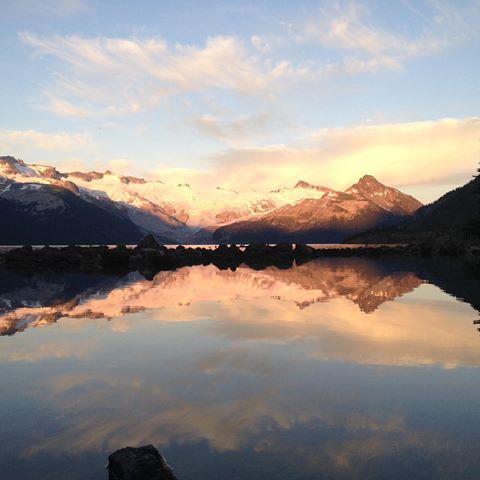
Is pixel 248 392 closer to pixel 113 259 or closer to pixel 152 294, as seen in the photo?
pixel 152 294

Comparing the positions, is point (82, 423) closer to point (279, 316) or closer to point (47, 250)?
point (279, 316)

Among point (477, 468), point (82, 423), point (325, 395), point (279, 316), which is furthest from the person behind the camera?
point (279, 316)

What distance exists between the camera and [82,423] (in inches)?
507

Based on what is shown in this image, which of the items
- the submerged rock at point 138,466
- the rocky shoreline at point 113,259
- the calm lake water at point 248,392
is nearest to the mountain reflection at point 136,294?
the calm lake water at point 248,392

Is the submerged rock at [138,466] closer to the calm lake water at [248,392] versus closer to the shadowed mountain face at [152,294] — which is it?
the calm lake water at [248,392]

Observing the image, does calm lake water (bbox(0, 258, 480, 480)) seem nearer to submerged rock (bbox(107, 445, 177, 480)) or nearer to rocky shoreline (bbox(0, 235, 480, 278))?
submerged rock (bbox(107, 445, 177, 480))

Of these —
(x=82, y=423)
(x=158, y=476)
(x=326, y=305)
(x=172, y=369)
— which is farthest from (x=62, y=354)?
(x=326, y=305)

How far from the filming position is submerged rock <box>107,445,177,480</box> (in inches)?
365

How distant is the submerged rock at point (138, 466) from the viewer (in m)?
9.27

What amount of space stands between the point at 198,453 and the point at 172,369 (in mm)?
7441

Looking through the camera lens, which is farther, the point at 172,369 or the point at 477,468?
the point at 172,369

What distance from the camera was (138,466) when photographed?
9.38 m

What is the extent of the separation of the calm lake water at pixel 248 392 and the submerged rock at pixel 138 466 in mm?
641

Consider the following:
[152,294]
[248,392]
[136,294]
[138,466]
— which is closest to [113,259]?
[136,294]
